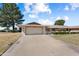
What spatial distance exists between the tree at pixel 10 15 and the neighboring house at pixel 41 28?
1716mm

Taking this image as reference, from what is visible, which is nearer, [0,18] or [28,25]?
[0,18]

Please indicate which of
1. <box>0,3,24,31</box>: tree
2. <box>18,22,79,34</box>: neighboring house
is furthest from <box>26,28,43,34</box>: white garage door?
<box>0,3,24,31</box>: tree

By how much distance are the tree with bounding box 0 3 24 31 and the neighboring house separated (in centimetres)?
172

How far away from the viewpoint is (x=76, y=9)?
88.1ft

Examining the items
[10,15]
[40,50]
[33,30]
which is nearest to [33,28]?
[33,30]

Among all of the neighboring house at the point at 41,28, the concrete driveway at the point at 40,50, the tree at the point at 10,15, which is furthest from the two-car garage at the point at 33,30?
the concrete driveway at the point at 40,50

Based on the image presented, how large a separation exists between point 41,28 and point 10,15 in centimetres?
631

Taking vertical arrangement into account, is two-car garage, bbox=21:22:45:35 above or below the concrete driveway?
below

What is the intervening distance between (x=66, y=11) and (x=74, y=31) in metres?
7.08

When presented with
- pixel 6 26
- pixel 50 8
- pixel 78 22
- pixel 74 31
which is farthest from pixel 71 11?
pixel 6 26

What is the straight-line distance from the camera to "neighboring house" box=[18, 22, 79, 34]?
34875mm

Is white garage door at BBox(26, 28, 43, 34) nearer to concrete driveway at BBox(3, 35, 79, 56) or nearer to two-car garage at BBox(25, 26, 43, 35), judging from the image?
two-car garage at BBox(25, 26, 43, 35)

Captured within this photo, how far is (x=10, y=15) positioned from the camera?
108ft

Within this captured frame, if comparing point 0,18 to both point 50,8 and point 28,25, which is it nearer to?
point 28,25
